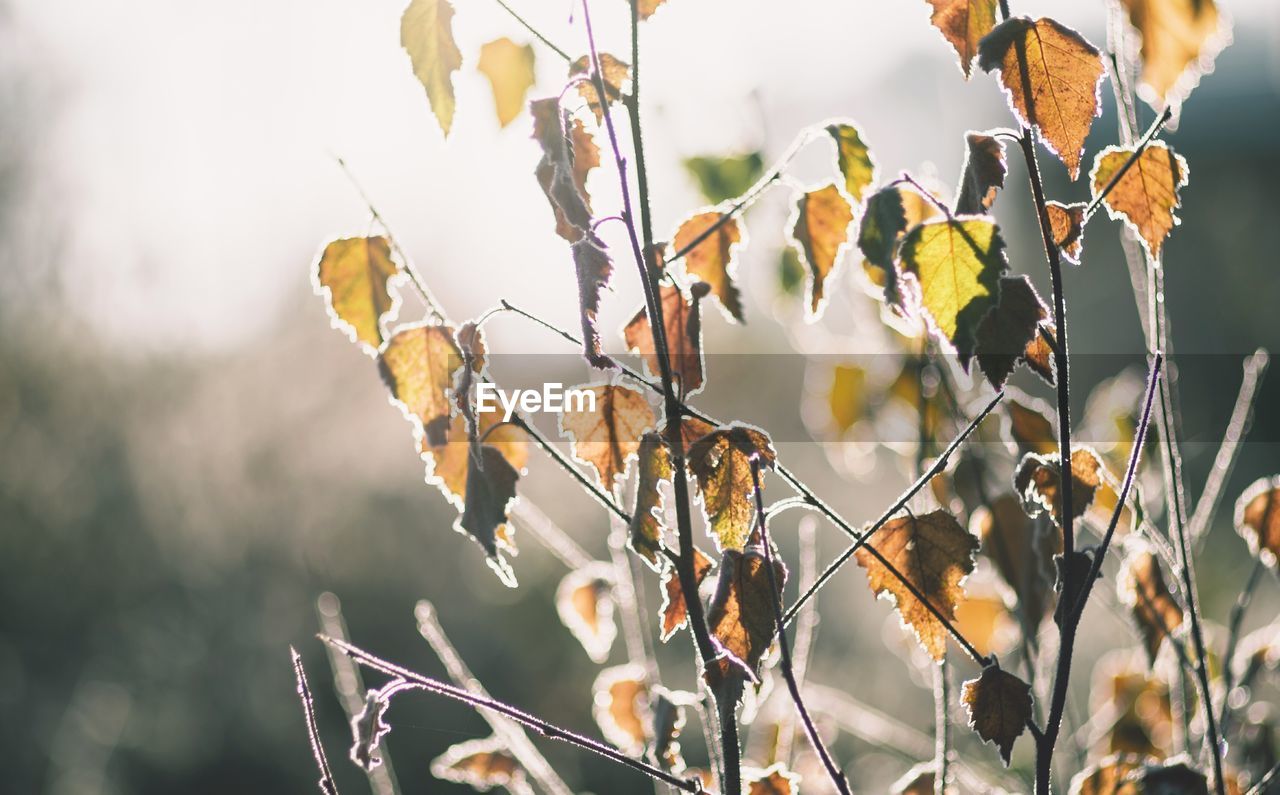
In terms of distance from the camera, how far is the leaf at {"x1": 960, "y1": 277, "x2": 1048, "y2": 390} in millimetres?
607

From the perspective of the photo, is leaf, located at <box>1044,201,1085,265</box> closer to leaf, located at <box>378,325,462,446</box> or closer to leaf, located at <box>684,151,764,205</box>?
leaf, located at <box>378,325,462,446</box>

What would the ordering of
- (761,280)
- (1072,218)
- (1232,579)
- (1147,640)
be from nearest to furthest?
(1072,218), (1147,640), (761,280), (1232,579)

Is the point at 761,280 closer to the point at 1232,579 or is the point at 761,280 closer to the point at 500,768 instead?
the point at 500,768

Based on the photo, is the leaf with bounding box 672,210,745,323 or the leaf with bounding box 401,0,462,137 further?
the leaf with bounding box 672,210,745,323

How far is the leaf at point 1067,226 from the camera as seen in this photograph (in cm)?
68

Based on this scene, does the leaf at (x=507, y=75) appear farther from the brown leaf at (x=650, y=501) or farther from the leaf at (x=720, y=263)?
the brown leaf at (x=650, y=501)

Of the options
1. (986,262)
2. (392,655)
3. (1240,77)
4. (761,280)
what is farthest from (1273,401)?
(986,262)

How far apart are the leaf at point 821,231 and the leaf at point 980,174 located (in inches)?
6.5

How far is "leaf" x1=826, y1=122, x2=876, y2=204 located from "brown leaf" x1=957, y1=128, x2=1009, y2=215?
0.12 m

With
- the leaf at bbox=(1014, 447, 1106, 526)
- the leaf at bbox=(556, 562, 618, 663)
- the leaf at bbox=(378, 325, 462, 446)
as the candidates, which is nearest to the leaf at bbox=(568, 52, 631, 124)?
the leaf at bbox=(378, 325, 462, 446)

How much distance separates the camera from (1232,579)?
125 inches

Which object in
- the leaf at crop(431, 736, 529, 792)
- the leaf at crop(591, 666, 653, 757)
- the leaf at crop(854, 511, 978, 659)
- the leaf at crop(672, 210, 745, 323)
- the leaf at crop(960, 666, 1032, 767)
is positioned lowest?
the leaf at crop(431, 736, 529, 792)

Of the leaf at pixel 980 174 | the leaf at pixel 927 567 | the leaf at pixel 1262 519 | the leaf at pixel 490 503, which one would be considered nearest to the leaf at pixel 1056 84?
the leaf at pixel 980 174

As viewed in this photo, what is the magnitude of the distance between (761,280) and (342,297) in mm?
707
